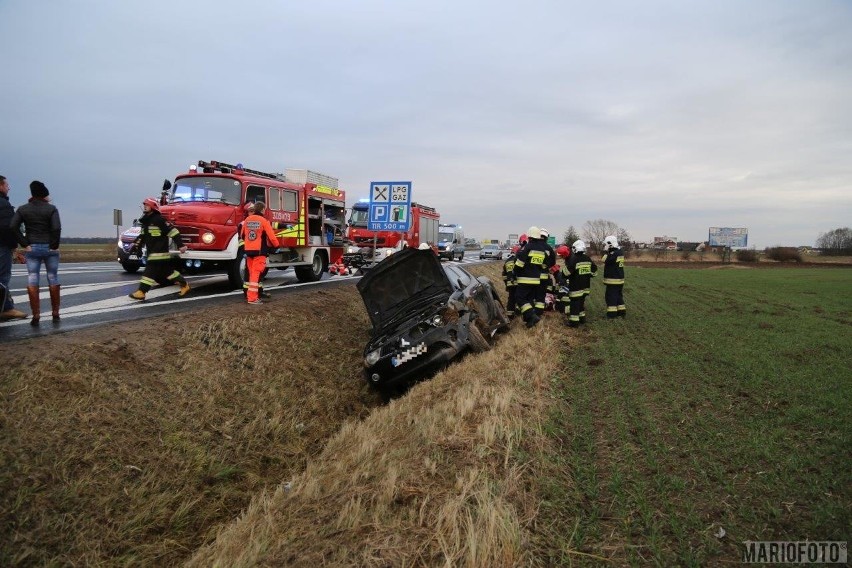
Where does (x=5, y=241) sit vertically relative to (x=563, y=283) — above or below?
above

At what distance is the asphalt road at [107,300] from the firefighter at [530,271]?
16.8ft

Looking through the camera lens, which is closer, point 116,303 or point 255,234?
point 116,303

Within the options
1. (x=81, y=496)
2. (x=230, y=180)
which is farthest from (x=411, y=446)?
A: (x=230, y=180)

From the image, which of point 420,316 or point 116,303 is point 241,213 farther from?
point 420,316

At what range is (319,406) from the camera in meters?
7.38

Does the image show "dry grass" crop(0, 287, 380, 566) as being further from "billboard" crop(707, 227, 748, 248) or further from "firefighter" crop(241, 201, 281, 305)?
"billboard" crop(707, 227, 748, 248)

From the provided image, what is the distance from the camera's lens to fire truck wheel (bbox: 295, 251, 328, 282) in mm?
14500

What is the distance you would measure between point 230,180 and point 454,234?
1031 inches

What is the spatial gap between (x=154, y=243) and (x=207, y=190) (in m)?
2.49

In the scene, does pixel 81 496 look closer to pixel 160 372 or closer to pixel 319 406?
pixel 160 372

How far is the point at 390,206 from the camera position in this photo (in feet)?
46.2

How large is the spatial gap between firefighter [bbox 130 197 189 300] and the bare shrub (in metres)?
60.4

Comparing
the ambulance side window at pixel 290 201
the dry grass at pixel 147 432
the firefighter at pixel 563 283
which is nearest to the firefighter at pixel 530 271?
the firefighter at pixel 563 283

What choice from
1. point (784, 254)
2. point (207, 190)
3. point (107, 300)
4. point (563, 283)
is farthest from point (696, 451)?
point (784, 254)
